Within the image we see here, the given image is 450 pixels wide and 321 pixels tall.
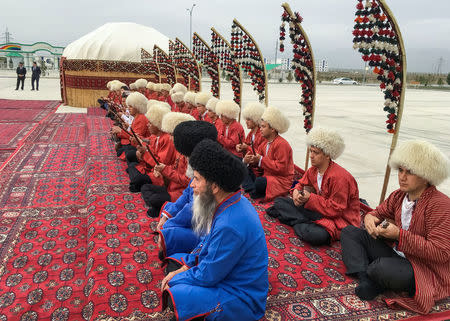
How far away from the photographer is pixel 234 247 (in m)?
1.82

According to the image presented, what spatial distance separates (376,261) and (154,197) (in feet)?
7.36

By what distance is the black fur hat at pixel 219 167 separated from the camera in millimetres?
1896

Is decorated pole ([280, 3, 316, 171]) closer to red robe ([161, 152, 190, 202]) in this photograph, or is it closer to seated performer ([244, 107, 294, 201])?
seated performer ([244, 107, 294, 201])

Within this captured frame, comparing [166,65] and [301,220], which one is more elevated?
[166,65]

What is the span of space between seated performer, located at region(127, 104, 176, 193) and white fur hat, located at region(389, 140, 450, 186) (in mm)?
2403

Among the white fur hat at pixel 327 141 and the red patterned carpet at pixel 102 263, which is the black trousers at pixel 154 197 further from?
the white fur hat at pixel 327 141

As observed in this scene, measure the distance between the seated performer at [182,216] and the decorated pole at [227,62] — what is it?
3.97 m

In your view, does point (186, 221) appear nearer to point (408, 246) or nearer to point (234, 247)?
point (234, 247)

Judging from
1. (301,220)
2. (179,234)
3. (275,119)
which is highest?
(275,119)

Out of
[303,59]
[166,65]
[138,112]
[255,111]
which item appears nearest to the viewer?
[255,111]

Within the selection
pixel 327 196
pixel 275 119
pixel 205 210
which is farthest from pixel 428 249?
pixel 275 119

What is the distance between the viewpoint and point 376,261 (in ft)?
8.25

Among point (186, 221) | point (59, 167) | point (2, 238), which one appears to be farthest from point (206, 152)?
point (59, 167)

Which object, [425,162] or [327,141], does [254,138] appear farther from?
[425,162]
